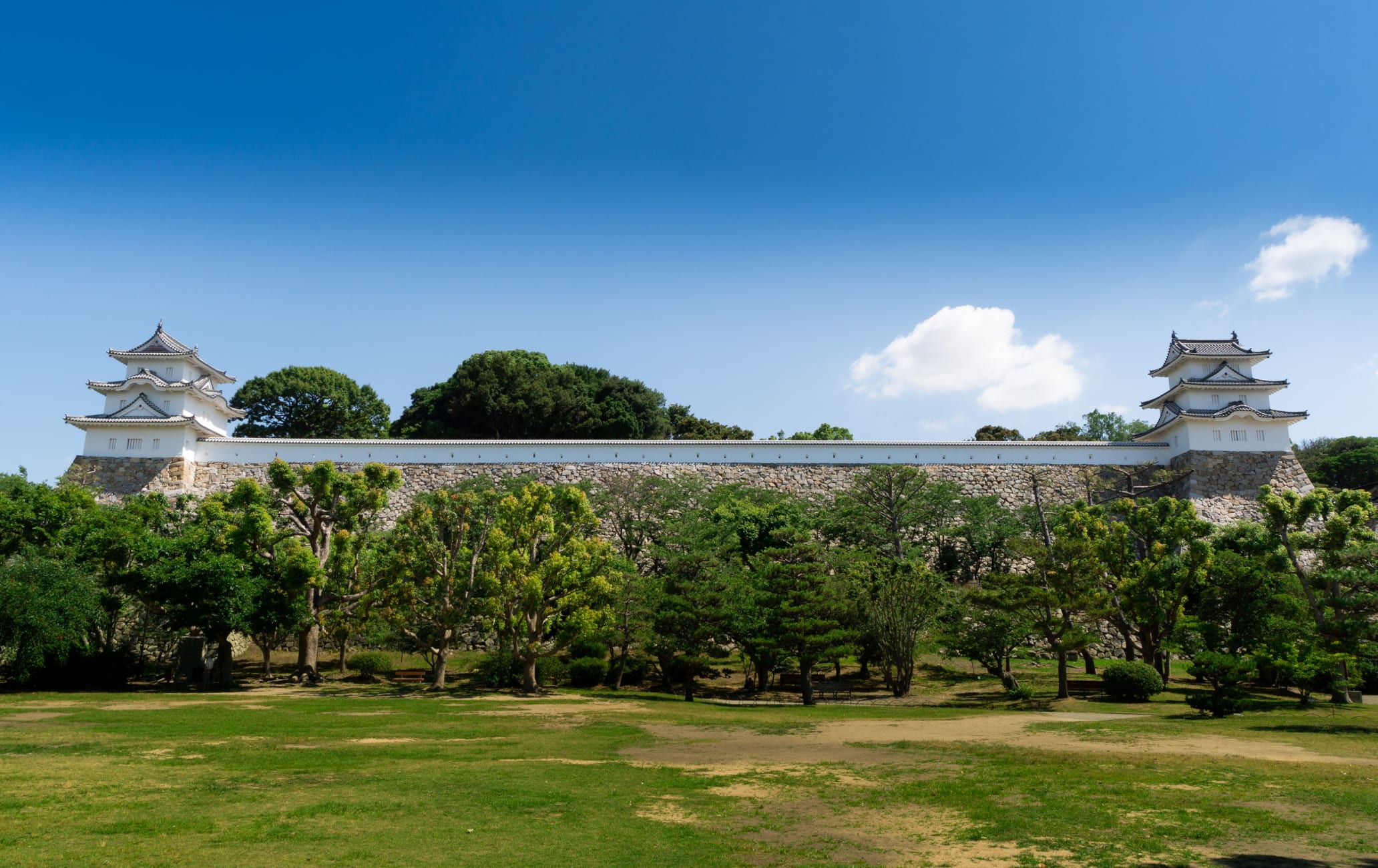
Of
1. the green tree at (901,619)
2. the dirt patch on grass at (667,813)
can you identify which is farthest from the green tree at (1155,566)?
the dirt patch on grass at (667,813)

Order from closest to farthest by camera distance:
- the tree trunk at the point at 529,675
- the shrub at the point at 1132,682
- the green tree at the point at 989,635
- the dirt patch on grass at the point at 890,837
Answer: the dirt patch on grass at the point at 890,837 < the shrub at the point at 1132,682 < the green tree at the point at 989,635 < the tree trunk at the point at 529,675

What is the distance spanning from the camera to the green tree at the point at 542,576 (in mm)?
18953

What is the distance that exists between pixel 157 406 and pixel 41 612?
58.4ft

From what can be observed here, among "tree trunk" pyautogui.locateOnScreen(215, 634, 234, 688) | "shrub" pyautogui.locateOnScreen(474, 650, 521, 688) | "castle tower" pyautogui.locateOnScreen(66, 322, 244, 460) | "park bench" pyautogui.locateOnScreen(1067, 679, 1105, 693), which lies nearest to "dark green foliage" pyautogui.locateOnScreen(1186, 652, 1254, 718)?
"park bench" pyautogui.locateOnScreen(1067, 679, 1105, 693)

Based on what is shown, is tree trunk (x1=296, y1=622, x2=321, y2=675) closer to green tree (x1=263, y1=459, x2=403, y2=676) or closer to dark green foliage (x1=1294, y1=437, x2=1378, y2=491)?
green tree (x1=263, y1=459, x2=403, y2=676)

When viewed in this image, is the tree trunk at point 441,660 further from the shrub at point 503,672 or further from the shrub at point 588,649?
the shrub at point 588,649

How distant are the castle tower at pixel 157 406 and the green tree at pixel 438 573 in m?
16.3

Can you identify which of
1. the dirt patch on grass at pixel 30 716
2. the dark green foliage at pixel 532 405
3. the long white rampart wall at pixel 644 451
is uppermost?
the dark green foliage at pixel 532 405

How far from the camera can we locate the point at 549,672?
20953 mm

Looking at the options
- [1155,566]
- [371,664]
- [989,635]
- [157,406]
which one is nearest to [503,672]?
[371,664]

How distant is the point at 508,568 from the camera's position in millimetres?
19047

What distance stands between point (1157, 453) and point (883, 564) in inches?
640

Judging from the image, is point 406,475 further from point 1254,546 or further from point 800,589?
point 1254,546

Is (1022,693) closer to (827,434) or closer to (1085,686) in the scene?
(1085,686)
